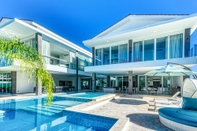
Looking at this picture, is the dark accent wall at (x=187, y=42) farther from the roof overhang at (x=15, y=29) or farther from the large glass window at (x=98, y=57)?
the roof overhang at (x=15, y=29)

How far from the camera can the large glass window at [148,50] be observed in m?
13.3

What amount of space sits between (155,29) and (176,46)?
2.88 m

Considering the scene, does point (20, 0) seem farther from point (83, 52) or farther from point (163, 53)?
point (163, 53)

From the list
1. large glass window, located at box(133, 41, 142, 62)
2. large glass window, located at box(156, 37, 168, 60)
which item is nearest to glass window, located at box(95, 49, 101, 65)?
large glass window, located at box(133, 41, 142, 62)

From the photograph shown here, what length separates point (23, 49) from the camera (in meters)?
4.23

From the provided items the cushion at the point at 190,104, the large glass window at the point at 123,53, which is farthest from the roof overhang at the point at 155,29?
the cushion at the point at 190,104

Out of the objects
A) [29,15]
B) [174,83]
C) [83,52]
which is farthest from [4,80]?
[174,83]

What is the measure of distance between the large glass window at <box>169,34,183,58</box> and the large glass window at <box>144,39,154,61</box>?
1890 millimetres

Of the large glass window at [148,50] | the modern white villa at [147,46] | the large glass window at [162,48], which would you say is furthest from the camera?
the large glass window at [148,50]

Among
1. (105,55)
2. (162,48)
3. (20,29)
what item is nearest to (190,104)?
(162,48)

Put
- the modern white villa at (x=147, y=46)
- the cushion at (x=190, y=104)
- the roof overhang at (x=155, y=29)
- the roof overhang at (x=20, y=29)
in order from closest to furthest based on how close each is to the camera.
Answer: the cushion at (x=190, y=104) → the roof overhang at (x=155, y=29) → the modern white villa at (x=147, y=46) → the roof overhang at (x=20, y=29)

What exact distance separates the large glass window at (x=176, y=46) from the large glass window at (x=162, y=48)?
1.62ft

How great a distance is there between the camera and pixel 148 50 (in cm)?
1354

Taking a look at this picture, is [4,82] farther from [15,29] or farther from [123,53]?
[123,53]
